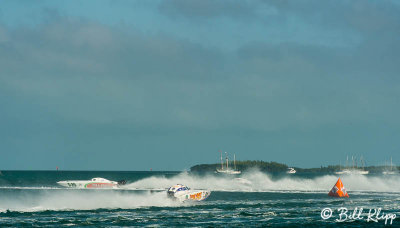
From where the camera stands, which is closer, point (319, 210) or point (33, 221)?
point (33, 221)

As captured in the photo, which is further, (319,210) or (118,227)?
(319,210)

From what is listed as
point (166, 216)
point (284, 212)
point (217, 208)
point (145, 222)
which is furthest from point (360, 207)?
point (145, 222)

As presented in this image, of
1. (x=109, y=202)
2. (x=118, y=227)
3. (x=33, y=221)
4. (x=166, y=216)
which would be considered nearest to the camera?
(x=118, y=227)

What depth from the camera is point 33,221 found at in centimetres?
4122

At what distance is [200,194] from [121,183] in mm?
38101

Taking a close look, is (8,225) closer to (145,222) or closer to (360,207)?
(145,222)

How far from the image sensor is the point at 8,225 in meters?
39.2

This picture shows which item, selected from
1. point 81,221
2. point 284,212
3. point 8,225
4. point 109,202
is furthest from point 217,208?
point 8,225

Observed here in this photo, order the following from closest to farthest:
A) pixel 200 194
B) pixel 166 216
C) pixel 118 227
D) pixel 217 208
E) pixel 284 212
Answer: pixel 118 227 < pixel 166 216 < pixel 284 212 < pixel 217 208 < pixel 200 194

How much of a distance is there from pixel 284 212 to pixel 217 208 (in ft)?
22.9

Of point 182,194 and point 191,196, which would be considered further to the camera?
point 191,196

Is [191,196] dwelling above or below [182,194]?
below

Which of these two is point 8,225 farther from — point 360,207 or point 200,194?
point 360,207

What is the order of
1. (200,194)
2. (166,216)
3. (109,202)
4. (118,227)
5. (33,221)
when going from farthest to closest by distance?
(200,194)
(109,202)
(166,216)
(33,221)
(118,227)
